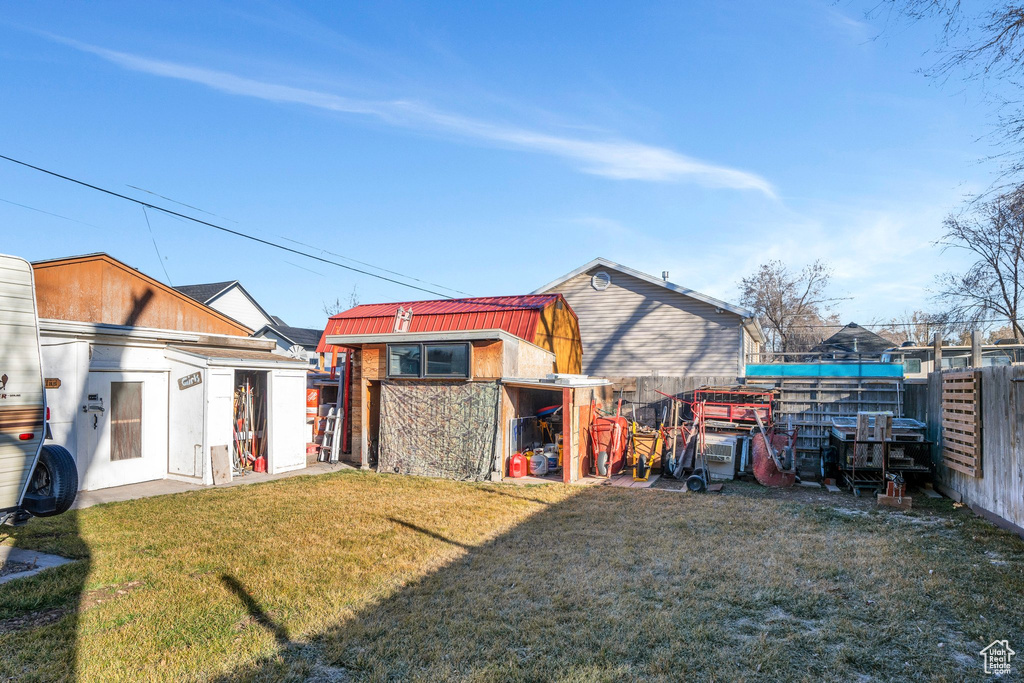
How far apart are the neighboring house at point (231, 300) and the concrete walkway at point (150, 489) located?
23.7 meters

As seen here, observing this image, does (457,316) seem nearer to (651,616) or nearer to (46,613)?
(46,613)

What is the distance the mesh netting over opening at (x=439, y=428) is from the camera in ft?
39.3

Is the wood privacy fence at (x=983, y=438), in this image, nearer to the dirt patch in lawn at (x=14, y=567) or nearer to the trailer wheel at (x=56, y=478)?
the trailer wheel at (x=56, y=478)

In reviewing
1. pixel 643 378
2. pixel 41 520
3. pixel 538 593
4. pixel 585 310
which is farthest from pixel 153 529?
pixel 585 310

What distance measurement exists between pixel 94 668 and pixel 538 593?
347 cm

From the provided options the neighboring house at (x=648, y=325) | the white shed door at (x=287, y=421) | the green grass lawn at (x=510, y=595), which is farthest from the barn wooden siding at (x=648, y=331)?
the white shed door at (x=287, y=421)

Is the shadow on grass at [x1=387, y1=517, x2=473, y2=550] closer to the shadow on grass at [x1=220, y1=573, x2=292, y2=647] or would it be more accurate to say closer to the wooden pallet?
the shadow on grass at [x1=220, y1=573, x2=292, y2=647]

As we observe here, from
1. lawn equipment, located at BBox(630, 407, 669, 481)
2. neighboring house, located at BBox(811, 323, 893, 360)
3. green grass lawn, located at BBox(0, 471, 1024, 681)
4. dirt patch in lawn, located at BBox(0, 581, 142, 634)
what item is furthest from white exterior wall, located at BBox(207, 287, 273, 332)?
neighboring house, located at BBox(811, 323, 893, 360)

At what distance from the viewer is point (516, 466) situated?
12141 mm

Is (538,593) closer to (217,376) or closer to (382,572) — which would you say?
(382,572)

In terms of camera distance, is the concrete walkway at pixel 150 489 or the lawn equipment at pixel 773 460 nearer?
the concrete walkway at pixel 150 489

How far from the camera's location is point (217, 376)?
1099 centimetres

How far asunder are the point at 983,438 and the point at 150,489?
533 inches

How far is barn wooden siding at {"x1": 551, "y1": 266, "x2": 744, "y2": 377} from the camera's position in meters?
18.6
